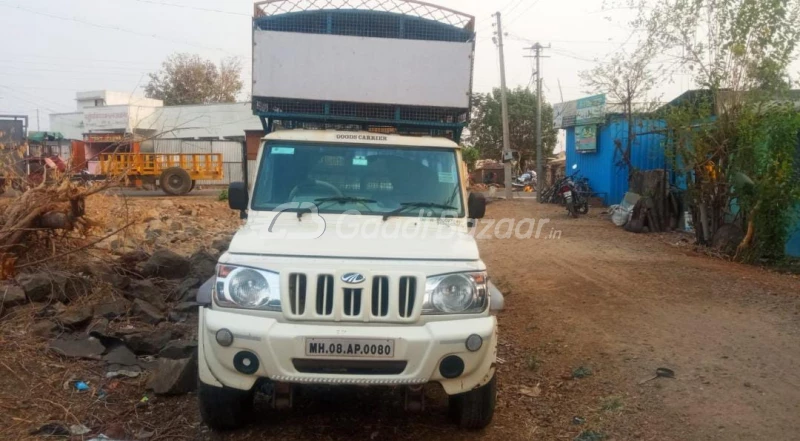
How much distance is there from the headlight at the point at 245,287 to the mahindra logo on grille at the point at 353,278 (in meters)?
0.38

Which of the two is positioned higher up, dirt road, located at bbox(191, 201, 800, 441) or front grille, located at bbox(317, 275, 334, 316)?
front grille, located at bbox(317, 275, 334, 316)

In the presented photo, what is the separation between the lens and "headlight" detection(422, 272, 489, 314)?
3846mm

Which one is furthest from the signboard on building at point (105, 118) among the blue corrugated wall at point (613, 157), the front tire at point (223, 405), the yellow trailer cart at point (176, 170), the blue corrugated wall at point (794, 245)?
the front tire at point (223, 405)

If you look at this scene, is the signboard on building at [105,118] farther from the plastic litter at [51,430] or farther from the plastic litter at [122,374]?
the plastic litter at [51,430]

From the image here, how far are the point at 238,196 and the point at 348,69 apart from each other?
1838 mm

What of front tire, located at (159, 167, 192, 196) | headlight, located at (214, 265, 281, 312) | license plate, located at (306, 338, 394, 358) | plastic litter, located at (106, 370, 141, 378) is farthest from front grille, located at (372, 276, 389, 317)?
front tire, located at (159, 167, 192, 196)

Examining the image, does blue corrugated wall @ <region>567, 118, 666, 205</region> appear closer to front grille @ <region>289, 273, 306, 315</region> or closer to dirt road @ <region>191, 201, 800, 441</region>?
dirt road @ <region>191, 201, 800, 441</region>

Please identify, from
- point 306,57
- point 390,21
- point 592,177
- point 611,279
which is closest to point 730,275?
point 611,279

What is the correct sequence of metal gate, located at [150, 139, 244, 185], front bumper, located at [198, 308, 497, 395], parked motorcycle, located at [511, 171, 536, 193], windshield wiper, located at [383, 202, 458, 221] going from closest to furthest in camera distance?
front bumper, located at [198, 308, 497, 395] → windshield wiper, located at [383, 202, 458, 221] → metal gate, located at [150, 139, 244, 185] → parked motorcycle, located at [511, 171, 536, 193]

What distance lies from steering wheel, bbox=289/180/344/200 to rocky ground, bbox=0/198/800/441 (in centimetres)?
147

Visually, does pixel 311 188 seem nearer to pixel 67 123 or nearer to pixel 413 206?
pixel 413 206

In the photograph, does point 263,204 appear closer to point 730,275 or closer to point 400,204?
point 400,204

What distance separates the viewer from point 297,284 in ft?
12.3

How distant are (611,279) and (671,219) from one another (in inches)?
248
